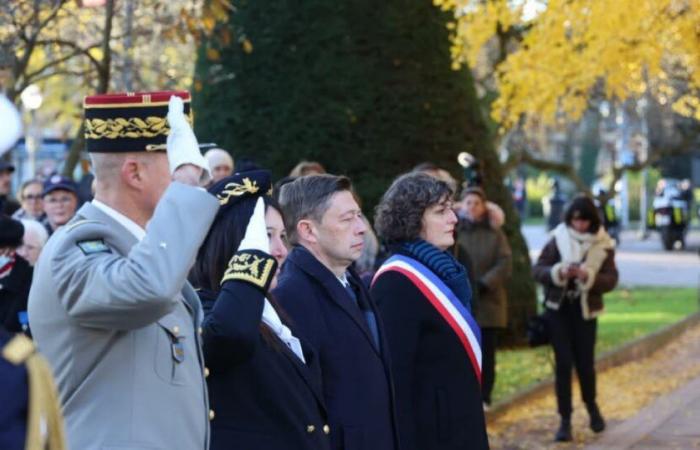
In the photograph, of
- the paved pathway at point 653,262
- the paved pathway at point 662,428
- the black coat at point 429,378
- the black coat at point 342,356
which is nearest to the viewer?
the black coat at point 342,356

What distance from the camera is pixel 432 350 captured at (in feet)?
19.1

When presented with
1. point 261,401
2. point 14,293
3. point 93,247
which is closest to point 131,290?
point 93,247

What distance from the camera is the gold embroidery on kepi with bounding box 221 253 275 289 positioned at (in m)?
3.92

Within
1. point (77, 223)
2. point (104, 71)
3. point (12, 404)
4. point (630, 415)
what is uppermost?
point (104, 71)

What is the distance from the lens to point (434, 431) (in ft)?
18.8

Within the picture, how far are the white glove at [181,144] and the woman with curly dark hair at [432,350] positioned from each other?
229 centimetres

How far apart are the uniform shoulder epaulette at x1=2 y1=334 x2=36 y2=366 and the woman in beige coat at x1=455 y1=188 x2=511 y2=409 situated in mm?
8557

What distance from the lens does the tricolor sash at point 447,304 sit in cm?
580

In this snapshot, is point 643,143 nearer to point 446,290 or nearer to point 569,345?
point 569,345

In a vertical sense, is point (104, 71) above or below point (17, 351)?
above

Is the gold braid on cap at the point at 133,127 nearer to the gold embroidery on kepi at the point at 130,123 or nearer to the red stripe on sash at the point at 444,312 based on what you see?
the gold embroidery on kepi at the point at 130,123

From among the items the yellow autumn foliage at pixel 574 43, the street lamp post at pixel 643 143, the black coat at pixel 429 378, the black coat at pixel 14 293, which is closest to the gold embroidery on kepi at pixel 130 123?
the black coat at pixel 429 378

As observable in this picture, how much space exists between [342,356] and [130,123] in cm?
147

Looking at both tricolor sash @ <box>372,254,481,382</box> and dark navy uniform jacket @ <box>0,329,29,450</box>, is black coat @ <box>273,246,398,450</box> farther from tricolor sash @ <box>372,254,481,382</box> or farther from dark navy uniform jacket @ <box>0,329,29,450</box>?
dark navy uniform jacket @ <box>0,329,29,450</box>
